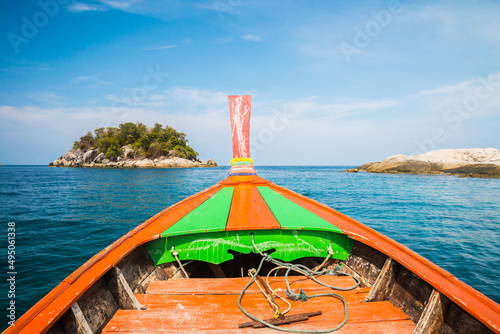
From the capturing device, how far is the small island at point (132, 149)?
73250 mm

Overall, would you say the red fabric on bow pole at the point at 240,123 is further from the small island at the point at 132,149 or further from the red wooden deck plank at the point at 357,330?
the small island at the point at 132,149

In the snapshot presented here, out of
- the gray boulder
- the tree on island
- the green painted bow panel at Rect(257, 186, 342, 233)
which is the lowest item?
the green painted bow panel at Rect(257, 186, 342, 233)

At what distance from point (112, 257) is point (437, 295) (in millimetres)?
2973

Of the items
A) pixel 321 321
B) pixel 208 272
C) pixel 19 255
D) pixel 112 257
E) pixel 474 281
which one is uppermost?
pixel 112 257

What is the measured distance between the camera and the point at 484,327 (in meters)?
1.58

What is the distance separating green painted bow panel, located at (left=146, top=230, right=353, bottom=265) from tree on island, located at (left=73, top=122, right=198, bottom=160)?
76.3 meters

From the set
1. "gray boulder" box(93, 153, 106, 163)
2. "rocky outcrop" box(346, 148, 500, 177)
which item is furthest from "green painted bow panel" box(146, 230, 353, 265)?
"gray boulder" box(93, 153, 106, 163)

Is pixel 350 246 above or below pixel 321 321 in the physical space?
above

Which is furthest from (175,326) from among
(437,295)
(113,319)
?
(437,295)

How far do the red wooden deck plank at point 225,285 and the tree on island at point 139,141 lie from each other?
76682 millimetres

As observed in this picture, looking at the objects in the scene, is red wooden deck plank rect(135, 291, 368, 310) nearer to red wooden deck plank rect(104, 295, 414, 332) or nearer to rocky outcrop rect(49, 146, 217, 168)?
red wooden deck plank rect(104, 295, 414, 332)

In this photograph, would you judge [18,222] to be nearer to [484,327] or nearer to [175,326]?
[175,326]

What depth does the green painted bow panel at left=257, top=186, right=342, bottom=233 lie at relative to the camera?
9.48 feet

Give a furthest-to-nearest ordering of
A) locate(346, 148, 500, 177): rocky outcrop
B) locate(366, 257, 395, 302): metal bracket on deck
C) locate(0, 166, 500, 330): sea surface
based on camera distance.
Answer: locate(346, 148, 500, 177): rocky outcrop → locate(0, 166, 500, 330): sea surface → locate(366, 257, 395, 302): metal bracket on deck
